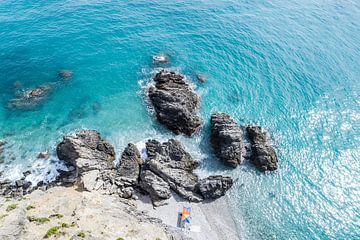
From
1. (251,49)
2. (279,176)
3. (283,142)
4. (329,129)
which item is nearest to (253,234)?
(279,176)

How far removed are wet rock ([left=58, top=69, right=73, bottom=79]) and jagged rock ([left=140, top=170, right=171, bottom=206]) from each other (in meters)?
32.6

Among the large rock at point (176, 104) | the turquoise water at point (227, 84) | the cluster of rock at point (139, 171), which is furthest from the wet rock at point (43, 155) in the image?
the large rock at point (176, 104)

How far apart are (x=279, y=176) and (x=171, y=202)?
20.2 meters

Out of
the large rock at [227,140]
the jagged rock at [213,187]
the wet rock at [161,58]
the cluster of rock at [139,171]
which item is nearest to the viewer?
the cluster of rock at [139,171]

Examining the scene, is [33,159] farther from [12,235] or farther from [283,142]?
[283,142]

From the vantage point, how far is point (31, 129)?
50281 millimetres

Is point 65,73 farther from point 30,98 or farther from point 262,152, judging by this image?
point 262,152

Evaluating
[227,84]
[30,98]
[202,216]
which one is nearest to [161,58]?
[227,84]

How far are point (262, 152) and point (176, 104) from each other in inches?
740

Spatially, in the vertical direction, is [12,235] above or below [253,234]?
above

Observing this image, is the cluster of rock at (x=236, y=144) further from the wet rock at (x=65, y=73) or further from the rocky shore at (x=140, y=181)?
the wet rock at (x=65, y=73)

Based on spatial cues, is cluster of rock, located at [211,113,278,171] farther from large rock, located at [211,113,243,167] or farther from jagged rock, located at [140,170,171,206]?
jagged rock, located at [140,170,171,206]

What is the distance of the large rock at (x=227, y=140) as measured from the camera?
4716 cm

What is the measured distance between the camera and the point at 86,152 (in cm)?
4428
